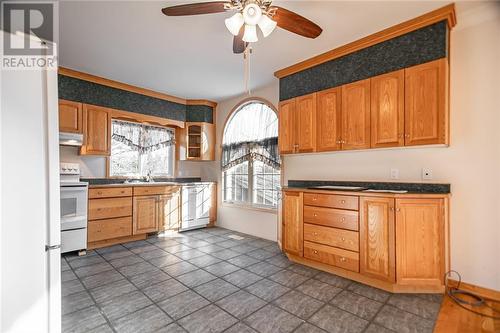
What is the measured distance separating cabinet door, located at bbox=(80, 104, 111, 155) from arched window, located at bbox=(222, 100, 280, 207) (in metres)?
2.11

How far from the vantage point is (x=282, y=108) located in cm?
370

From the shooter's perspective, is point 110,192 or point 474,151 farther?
point 110,192

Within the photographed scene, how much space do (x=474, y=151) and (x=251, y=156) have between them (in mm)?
3054

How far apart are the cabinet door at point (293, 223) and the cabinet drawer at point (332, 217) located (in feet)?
0.42

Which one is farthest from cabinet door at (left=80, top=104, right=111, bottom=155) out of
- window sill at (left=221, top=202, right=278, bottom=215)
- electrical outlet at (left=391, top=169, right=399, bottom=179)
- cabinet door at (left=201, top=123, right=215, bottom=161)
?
electrical outlet at (left=391, top=169, right=399, bottom=179)

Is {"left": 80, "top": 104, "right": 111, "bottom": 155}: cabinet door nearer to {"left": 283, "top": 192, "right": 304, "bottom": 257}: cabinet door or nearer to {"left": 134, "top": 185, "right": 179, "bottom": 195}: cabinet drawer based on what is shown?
{"left": 134, "top": 185, "right": 179, "bottom": 195}: cabinet drawer

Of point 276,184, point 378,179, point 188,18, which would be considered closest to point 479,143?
point 378,179

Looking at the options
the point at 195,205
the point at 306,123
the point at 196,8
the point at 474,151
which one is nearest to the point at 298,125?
the point at 306,123

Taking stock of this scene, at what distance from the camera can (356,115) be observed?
9.56 feet

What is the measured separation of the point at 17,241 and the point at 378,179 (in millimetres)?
3143

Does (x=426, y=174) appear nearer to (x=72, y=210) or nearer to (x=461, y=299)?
(x=461, y=299)

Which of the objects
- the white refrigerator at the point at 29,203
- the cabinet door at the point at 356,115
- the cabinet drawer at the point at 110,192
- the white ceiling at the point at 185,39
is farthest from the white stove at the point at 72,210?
the cabinet door at the point at 356,115

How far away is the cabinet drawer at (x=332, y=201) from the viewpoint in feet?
8.87

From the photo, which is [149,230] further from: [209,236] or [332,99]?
[332,99]
